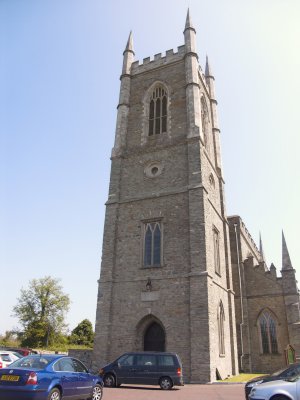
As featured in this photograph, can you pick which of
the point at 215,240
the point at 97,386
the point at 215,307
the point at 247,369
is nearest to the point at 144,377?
the point at 97,386

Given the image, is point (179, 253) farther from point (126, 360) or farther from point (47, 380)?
point (47, 380)

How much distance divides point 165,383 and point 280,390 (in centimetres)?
732

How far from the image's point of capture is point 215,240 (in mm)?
23422

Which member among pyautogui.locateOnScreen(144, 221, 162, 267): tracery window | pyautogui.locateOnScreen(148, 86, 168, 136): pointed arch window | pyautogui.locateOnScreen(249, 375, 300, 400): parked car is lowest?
pyautogui.locateOnScreen(249, 375, 300, 400): parked car

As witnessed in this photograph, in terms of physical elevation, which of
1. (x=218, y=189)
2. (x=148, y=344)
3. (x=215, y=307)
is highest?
(x=218, y=189)

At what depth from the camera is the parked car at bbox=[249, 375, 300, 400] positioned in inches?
332

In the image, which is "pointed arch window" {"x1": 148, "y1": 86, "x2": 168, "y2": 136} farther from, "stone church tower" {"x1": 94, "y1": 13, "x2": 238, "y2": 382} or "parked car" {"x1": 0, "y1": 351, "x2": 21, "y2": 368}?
"parked car" {"x1": 0, "y1": 351, "x2": 21, "y2": 368}

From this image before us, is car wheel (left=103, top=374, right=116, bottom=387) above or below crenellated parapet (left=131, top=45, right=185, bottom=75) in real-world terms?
below

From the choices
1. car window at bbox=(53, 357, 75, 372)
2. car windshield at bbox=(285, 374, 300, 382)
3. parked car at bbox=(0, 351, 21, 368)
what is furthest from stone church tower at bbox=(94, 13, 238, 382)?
car window at bbox=(53, 357, 75, 372)

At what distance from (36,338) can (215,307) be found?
34.7 metres

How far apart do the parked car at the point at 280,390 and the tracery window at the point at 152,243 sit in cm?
1186

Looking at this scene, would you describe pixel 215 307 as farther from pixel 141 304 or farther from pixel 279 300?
pixel 279 300

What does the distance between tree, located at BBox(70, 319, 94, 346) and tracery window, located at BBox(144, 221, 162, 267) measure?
33665 millimetres

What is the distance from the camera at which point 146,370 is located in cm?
1502
